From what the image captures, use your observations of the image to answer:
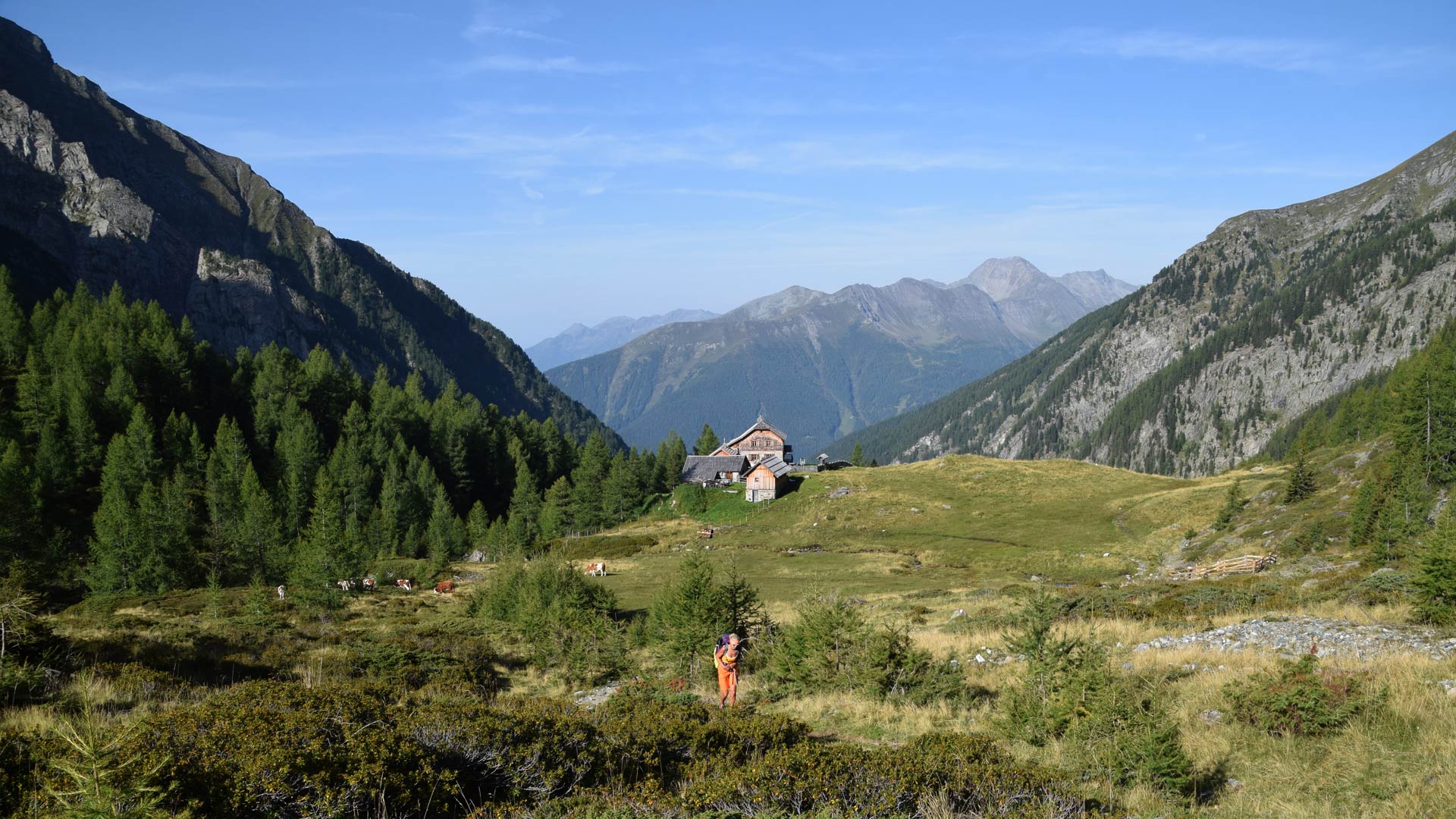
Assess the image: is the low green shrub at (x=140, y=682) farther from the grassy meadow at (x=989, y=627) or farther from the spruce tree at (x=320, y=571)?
the spruce tree at (x=320, y=571)

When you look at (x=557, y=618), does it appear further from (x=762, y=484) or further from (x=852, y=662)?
(x=762, y=484)

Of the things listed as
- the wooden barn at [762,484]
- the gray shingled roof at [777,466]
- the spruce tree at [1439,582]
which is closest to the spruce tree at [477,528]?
the wooden barn at [762,484]

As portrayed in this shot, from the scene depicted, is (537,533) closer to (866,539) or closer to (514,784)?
(866,539)

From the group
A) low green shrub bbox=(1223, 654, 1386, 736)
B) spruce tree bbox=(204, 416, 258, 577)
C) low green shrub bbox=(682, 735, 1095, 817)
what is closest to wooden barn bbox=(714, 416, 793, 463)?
spruce tree bbox=(204, 416, 258, 577)

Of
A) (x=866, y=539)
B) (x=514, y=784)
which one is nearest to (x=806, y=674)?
(x=514, y=784)

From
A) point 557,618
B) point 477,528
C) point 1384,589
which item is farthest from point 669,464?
point 1384,589

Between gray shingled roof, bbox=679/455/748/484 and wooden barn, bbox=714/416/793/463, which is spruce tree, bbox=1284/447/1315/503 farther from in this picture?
wooden barn, bbox=714/416/793/463

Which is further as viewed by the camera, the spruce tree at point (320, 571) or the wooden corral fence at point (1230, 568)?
the wooden corral fence at point (1230, 568)

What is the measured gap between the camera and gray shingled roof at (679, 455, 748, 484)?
10775 cm

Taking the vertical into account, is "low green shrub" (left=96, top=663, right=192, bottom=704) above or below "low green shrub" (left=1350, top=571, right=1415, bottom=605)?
above

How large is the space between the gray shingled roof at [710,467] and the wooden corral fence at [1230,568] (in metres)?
63.9

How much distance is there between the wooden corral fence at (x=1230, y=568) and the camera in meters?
47.7

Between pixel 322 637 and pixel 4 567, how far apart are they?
135 ft

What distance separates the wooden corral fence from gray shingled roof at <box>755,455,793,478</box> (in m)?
50.2
